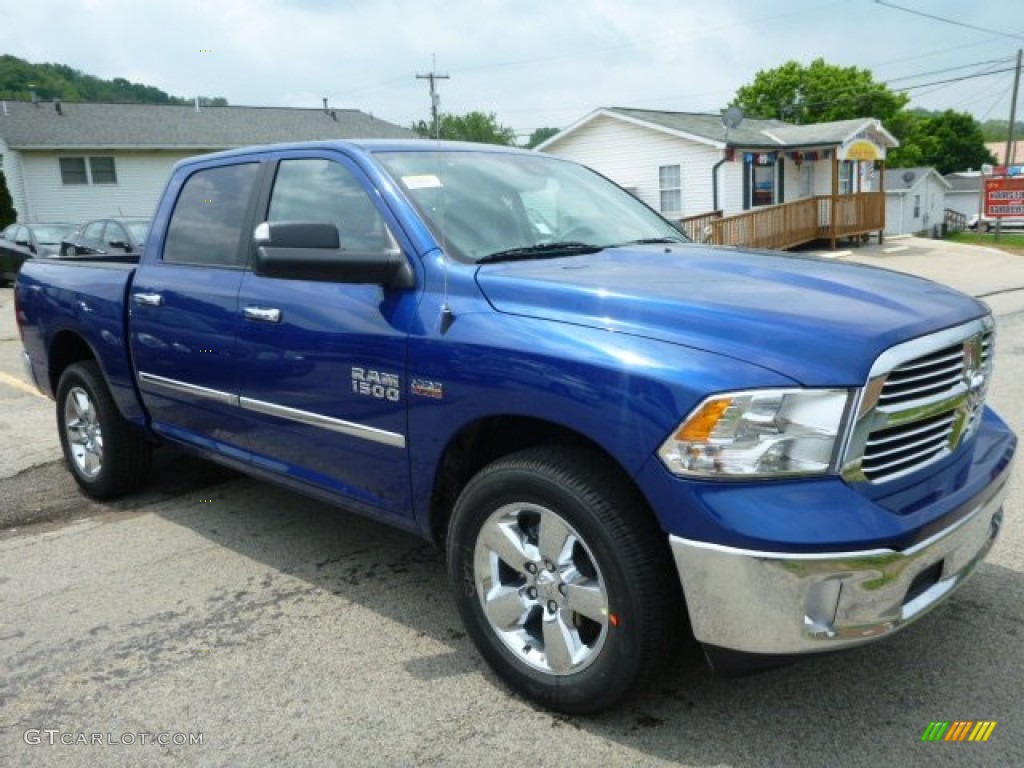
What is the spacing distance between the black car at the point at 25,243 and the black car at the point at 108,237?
11.0 ft

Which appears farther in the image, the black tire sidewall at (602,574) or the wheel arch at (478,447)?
the wheel arch at (478,447)

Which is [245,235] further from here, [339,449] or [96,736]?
[96,736]

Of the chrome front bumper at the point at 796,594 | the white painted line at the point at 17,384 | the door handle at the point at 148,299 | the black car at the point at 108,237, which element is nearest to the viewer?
the chrome front bumper at the point at 796,594

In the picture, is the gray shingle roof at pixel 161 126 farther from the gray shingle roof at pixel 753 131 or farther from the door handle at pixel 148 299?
the door handle at pixel 148 299

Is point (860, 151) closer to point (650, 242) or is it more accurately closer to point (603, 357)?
point (650, 242)

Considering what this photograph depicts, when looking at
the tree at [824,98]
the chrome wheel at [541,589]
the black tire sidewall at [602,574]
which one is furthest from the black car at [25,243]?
the tree at [824,98]

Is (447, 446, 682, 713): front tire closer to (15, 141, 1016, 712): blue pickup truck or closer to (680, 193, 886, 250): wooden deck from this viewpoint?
(15, 141, 1016, 712): blue pickup truck

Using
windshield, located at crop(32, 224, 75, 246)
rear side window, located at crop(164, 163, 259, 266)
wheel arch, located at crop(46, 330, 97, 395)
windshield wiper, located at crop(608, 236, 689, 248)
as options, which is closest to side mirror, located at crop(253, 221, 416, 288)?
rear side window, located at crop(164, 163, 259, 266)

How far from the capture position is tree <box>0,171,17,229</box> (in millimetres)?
28125

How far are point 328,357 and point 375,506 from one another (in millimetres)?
594

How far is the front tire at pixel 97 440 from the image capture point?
504cm

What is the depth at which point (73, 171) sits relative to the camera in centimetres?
3272

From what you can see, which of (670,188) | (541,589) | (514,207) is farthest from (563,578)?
(670,188)

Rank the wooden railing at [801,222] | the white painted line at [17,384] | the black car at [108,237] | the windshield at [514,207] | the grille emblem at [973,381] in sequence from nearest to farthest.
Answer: the grille emblem at [973,381], the windshield at [514,207], the white painted line at [17,384], the black car at [108,237], the wooden railing at [801,222]
